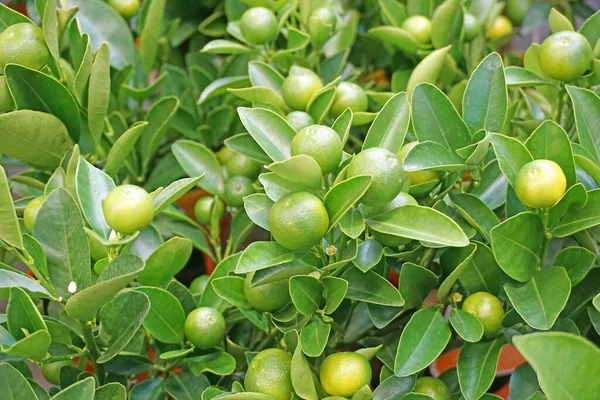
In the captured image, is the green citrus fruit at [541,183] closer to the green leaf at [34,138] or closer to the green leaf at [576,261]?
the green leaf at [576,261]

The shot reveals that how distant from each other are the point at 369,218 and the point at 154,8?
0.49 m

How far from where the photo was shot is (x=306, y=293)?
57 centimetres

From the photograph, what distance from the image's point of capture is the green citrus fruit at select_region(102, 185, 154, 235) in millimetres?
549

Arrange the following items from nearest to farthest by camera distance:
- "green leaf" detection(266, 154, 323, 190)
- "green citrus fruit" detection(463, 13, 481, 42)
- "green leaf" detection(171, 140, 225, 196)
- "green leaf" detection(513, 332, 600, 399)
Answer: "green leaf" detection(513, 332, 600, 399) < "green leaf" detection(266, 154, 323, 190) < "green leaf" detection(171, 140, 225, 196) < "green citrus fruit" detection(463, 13, 481, 42)

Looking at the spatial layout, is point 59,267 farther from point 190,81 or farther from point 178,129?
point 190,81

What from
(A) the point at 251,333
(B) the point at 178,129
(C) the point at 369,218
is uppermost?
(C) the point at 369,218

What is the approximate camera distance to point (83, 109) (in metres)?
0.75

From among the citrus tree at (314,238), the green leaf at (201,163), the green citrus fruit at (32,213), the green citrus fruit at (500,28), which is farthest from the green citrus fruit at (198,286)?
the green citrus fruit at (500,28)

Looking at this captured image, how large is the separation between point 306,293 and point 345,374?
0.07 meters

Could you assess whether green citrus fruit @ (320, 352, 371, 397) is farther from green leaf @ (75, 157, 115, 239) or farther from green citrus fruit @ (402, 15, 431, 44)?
green citrus fruit @ (402, 15, 431, 44)

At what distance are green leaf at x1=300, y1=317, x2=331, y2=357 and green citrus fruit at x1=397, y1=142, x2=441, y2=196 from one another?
5.8 inches

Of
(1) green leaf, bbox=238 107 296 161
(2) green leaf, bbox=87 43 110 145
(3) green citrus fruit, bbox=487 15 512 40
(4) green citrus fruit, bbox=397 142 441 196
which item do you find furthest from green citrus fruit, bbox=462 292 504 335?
(3) green citrus fruit, bbox=487 15 512 40

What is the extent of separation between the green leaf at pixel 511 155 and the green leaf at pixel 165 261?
0.98 ft

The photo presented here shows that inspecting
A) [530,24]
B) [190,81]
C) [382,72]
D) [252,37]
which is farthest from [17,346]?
[530,24]
